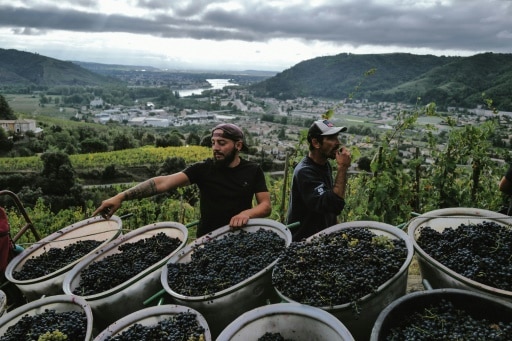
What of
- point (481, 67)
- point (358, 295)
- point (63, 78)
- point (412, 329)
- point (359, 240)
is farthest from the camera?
point (63, 78)

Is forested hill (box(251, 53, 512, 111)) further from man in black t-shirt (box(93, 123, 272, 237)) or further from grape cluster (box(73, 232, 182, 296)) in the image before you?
grape cluster (box(73, 232, 182, 296))

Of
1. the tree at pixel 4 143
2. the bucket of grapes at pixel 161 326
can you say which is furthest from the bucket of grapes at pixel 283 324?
the tree at pixel 4 143

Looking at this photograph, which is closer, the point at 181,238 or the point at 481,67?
the point at 181,238

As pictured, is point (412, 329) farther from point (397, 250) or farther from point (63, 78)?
point (63, 78)

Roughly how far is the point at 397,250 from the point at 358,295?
0.47 metres

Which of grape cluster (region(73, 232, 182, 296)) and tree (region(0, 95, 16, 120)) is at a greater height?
grape cluster (region(73, 232, 182, 296))

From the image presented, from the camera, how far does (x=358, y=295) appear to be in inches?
69.5

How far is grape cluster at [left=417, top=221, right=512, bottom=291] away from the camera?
1800 mm

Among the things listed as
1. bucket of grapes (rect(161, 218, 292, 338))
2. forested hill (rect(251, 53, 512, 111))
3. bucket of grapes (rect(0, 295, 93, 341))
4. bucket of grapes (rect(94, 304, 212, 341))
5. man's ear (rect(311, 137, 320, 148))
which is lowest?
bucket of grapes (rect(0, 295, 93, 341))

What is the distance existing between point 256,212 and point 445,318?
1.65m

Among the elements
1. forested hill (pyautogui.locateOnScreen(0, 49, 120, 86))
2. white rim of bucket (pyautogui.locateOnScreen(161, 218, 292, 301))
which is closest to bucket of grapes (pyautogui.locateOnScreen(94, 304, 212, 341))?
white rim of bucket (pyautogui.locateOnScreen(161, 218, 292, 301))

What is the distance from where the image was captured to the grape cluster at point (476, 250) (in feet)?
5.90

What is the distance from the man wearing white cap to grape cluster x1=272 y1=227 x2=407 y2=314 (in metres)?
0.52

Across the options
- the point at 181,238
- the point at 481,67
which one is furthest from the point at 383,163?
the point at 481,67
